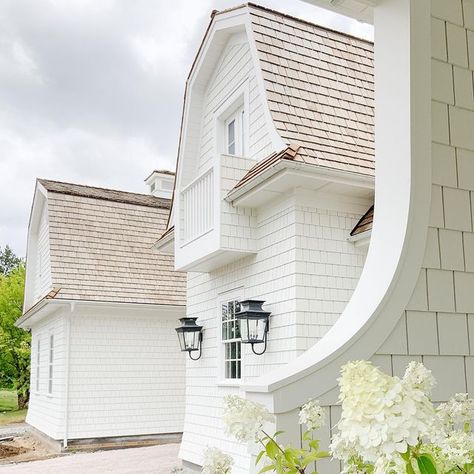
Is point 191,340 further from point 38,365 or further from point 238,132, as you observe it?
point 38,365

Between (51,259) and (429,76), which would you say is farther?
(51,259)

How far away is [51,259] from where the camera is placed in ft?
40.1

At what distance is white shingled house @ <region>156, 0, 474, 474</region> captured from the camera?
2.59 m

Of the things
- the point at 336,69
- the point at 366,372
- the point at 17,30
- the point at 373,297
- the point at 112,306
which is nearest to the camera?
the point at 366,372

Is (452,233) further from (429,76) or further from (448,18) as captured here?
(448,18)

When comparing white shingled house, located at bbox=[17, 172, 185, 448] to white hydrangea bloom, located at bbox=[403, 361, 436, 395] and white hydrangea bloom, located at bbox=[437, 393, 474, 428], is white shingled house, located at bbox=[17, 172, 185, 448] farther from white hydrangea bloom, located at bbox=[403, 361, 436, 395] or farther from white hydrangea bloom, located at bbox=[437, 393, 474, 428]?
white hydrangea bloom, located at bbox=[403, 361, 436, 395]

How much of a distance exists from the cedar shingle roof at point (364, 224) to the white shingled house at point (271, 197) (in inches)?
0.8

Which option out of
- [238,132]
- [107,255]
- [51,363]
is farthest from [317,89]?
[51,363]

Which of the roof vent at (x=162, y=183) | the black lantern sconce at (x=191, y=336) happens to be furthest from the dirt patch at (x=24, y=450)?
the roof vent at (x=162, y=183)

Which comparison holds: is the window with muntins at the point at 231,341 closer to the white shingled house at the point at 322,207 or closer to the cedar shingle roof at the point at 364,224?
the white shingled house at the point at 322,207

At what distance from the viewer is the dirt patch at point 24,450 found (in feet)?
34.9

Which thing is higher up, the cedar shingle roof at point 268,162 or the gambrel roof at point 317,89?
the gambrel roof at point 317,89

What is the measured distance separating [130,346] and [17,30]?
2349 cm

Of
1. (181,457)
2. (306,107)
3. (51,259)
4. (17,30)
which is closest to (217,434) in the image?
(181,457)
